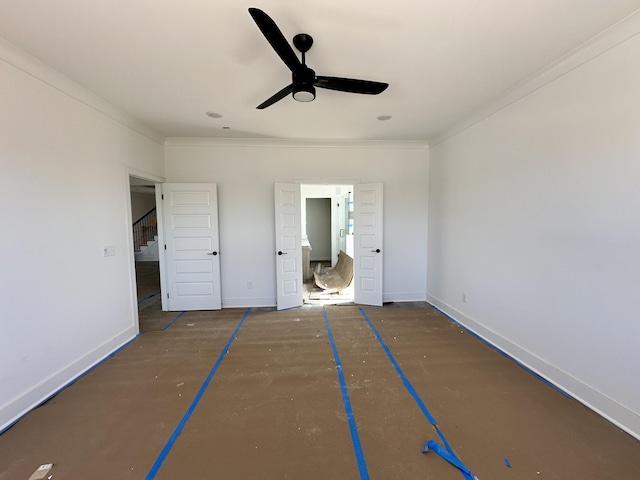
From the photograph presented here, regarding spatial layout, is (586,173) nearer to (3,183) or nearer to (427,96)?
(427,96)

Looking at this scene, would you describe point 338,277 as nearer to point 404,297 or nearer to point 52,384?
point 404,297

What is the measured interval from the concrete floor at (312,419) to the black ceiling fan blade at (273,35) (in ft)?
8.13

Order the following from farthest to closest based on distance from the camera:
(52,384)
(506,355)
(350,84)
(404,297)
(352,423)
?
(404,297), (506,355), (52,384), (350,84), (352,423)

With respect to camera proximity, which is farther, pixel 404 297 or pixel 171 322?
pixel 404 297

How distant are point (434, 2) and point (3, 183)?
3151 millimetres

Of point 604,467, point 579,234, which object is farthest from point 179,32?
point 604,467

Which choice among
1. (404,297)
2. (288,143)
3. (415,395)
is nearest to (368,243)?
(404,297)

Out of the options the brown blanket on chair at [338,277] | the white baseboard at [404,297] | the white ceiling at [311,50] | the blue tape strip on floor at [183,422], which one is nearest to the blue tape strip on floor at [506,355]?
the white baseboard at [404,297]

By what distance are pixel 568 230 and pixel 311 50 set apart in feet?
8.33

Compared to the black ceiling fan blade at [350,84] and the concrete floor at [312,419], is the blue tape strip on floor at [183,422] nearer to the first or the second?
the concrete floor at [312,419]

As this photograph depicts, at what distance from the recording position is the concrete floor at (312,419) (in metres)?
1.57

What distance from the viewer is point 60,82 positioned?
2.32 metres

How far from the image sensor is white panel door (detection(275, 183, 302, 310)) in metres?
4.17

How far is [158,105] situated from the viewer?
2939 millimetres
